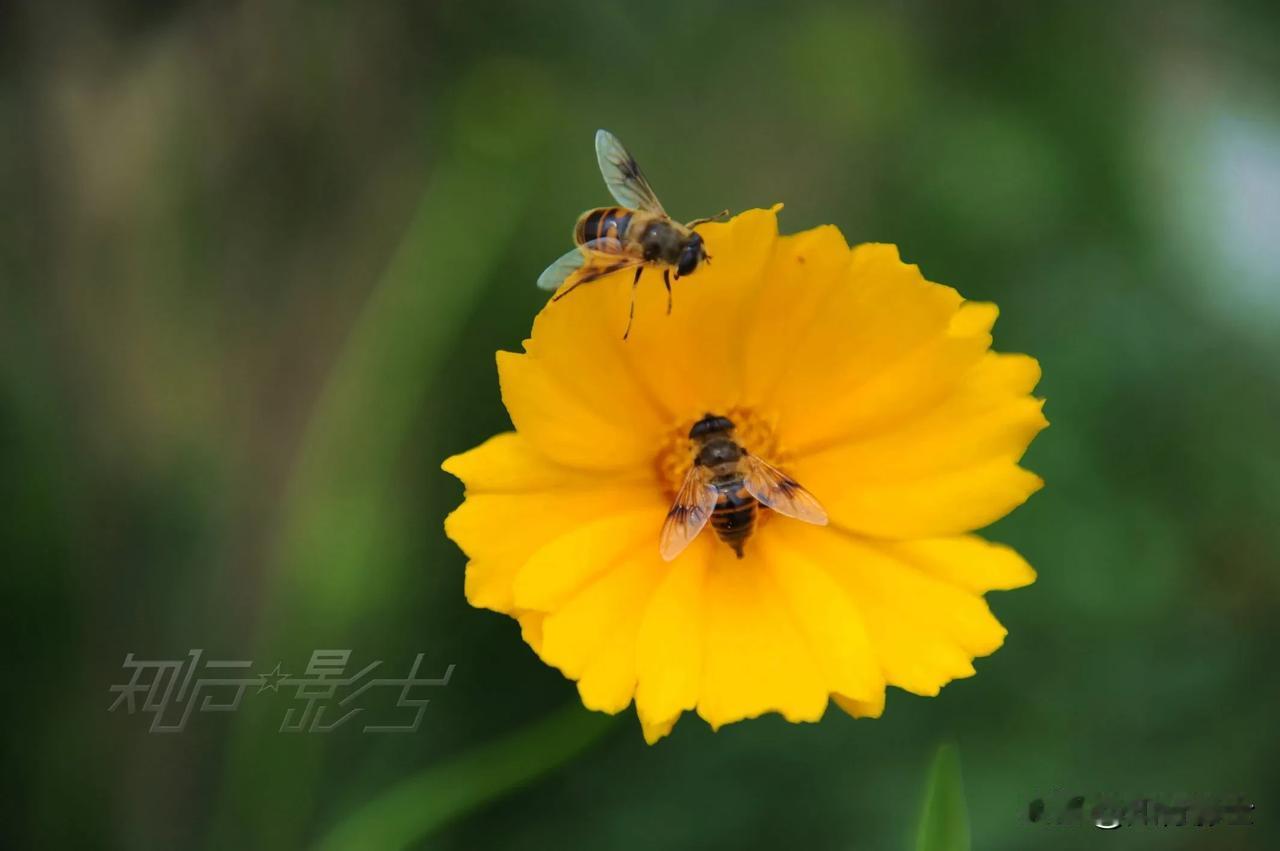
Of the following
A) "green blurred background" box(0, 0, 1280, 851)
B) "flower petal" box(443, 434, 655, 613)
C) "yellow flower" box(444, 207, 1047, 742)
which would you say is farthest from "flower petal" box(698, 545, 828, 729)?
"green blurred background" box(0, 0, 1280, 851)

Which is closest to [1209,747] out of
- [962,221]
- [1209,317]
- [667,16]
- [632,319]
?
[1209,317]

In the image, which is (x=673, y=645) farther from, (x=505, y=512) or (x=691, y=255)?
(x=691, y=255)

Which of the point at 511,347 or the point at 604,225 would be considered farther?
the point at 511,347

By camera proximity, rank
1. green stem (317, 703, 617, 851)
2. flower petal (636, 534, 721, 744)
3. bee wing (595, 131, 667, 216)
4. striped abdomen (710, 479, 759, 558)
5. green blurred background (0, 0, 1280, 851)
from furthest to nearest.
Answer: green blurred background (0, 0, 1280, 851)
green stem (317, 703, 617, 851)
bee wing (595, 131, 667, 216)
striped abdomen (710, 479, 759, 558)
flower petal (636, 534, 721, 744)

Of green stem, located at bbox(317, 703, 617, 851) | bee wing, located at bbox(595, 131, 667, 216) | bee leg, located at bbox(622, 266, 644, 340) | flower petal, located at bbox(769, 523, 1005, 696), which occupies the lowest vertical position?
green stem, located at bbox(317, 703, 617, 851)

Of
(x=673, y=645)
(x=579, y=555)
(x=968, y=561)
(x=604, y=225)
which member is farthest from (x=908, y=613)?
(x=604, y=225)

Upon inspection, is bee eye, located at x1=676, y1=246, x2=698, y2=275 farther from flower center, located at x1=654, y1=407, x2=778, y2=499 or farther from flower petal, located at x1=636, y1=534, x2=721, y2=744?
flower petal, located at x1=636, y1=534, x2=721, y2=744

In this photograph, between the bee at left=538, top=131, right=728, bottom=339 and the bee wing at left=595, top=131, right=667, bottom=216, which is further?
the bee wing at left=595, top=131, right=667, bottom=216

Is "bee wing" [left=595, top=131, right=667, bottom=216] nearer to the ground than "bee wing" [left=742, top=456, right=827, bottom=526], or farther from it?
farther from it
